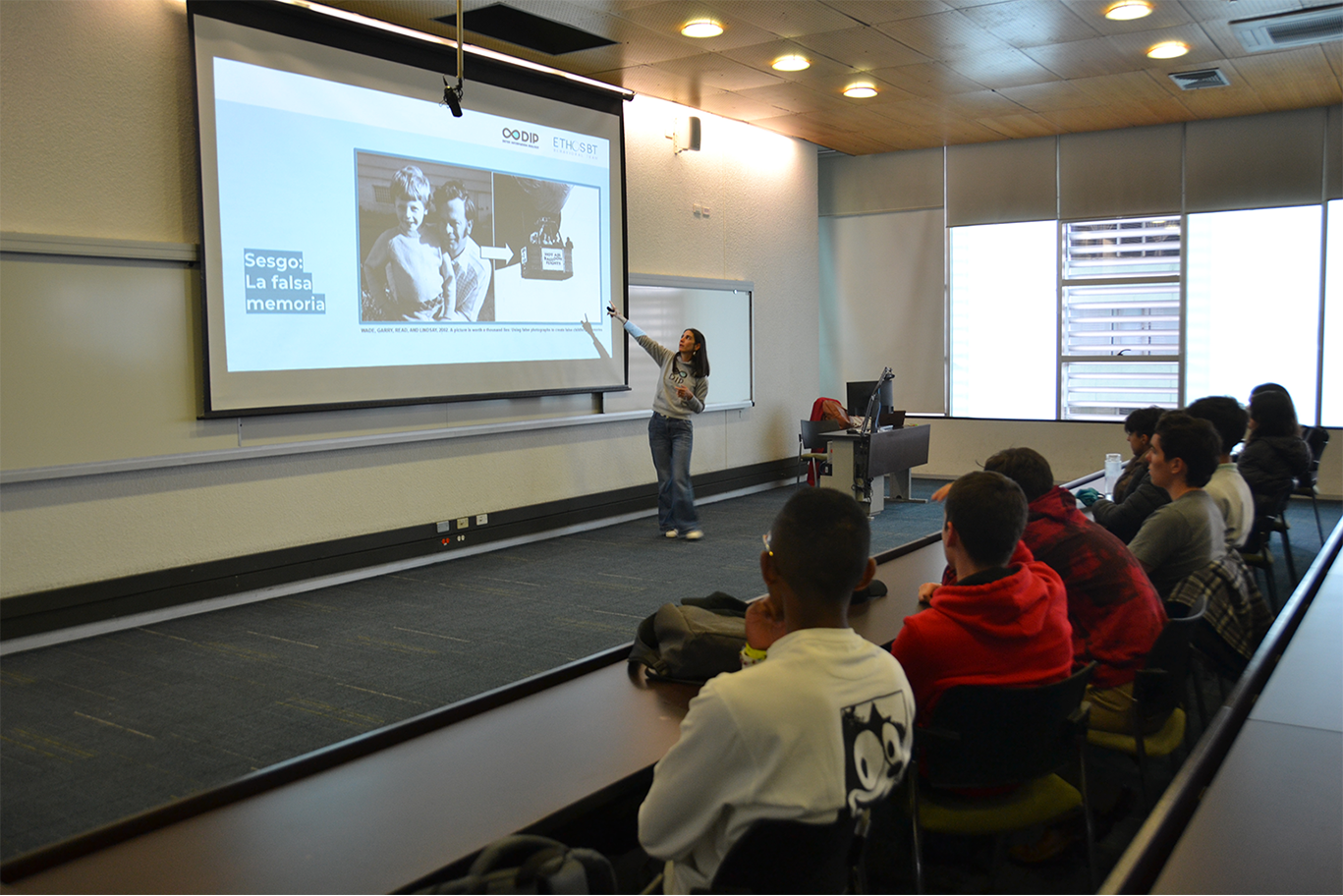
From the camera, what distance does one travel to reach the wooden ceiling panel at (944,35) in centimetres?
563

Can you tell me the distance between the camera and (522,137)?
641cm

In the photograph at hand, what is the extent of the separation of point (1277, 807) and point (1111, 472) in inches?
133

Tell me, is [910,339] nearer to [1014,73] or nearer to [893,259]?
[893,259]

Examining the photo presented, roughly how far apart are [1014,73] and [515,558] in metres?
4.81

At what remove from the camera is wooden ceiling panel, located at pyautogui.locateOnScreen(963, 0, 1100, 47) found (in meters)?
5.41

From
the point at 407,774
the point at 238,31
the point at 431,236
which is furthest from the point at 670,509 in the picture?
the point at 407,774

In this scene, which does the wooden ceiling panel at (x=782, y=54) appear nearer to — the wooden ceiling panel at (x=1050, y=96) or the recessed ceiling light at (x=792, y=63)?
the recessed ceiling light at (x=792, y=63)

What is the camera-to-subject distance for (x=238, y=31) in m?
4.87

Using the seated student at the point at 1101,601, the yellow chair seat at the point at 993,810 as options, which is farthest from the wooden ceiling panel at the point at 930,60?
the yellow chair seat at the point at 993,810

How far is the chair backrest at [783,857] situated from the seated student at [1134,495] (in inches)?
102

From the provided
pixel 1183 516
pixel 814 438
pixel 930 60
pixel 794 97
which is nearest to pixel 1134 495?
pixel 1183 516

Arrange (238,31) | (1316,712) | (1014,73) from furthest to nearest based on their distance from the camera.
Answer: (1014,73), (238,31), (1316,712)

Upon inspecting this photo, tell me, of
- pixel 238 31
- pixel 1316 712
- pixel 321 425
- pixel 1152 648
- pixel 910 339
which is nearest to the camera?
pixel 1316 712

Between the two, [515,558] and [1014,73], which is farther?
[1014,73]
